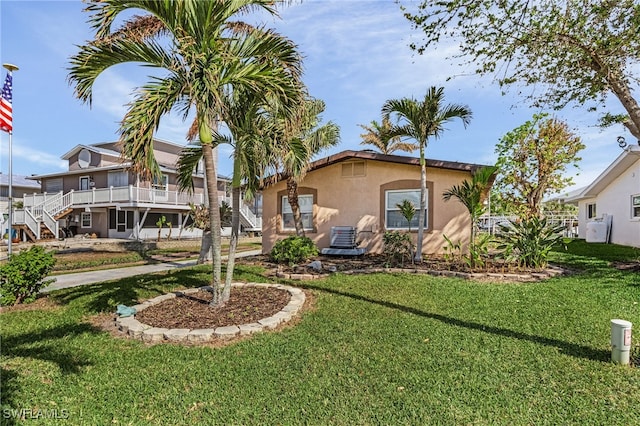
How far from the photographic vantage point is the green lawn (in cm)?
278

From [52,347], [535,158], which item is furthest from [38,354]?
[535,158]

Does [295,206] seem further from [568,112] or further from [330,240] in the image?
[568,112]

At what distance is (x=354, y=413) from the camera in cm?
275

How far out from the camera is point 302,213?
511 inches

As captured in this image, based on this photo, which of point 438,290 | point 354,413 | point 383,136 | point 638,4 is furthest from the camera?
point 383,136

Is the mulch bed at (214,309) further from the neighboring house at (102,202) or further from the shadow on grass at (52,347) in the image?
the neighboring house at (102,202)

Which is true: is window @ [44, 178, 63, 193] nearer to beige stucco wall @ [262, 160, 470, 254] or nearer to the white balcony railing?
the white balcony railing

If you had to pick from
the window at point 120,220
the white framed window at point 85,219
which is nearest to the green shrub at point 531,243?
the window at point 120,220

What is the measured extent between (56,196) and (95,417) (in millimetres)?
23658

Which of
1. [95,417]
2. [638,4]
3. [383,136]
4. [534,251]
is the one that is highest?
[638,4]

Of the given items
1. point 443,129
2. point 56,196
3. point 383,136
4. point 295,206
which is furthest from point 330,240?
point 56,196

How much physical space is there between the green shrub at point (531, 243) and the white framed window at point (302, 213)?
656 cm

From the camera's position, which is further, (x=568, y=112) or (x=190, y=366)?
(x=568, y=112)

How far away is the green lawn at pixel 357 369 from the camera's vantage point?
278 cm
